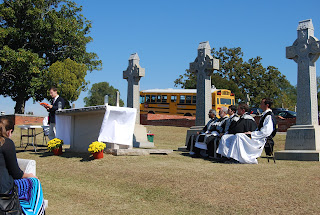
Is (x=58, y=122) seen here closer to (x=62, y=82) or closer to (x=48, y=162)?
(x=48, y=162)

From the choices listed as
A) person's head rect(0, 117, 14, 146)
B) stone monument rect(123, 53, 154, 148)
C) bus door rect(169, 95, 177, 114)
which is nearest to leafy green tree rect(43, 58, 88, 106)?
bus door rect(169, 95, 177, 114)

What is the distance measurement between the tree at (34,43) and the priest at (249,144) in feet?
76.8

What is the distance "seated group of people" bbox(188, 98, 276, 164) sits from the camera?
9.75m

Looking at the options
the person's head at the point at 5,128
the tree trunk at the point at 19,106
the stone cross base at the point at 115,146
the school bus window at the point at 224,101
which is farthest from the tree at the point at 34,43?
the person's head at the point at 5,128

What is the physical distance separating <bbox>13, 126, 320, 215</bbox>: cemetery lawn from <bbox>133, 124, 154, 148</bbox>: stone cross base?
18.2 ft

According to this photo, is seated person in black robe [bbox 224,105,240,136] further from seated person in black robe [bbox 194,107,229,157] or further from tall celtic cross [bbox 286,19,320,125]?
tall celtic cross [bbox 286,19,320,125]

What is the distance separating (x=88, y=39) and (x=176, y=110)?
34.1ft

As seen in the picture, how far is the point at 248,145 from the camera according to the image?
9727mm

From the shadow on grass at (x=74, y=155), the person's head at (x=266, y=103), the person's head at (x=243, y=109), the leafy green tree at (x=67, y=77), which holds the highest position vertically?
the leafy green tree at (x=67, y=77)

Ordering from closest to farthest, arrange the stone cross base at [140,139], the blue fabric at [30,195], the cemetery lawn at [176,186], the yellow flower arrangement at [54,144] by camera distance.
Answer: the blue fabric at [30,195] < the cemetery lawn at [176,186] < the yellow flower arrangement at [54,144] < the stone cross base at [140,139]

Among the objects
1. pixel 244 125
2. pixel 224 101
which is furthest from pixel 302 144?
Answer: pixel 224 101

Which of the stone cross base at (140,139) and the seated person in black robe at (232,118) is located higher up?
the seated person in black robe at (232,118)

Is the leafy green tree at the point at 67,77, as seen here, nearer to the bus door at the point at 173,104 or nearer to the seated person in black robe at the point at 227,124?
the bus door at the point at 173,104

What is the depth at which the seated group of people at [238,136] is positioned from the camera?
975cm
